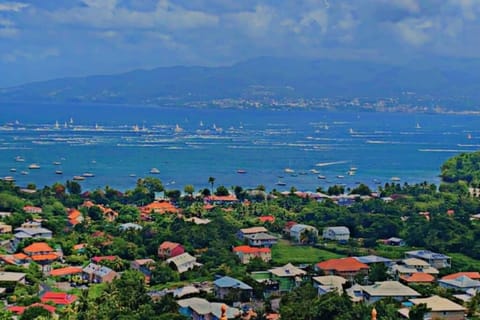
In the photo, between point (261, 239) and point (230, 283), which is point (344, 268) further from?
point (261, 239)

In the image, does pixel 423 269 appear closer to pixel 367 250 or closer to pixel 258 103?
pixel 367 250

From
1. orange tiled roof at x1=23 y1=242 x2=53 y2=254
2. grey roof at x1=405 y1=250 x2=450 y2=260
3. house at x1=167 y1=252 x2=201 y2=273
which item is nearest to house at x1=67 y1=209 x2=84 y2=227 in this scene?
orange tiled roof at x1=23 y1=242 x2=53 y2=254

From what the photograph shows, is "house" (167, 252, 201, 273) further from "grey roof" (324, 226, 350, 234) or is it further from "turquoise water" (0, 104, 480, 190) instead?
"turquoise water" (0, 104, 480, 190)

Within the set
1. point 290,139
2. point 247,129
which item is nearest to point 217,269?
point 290,139

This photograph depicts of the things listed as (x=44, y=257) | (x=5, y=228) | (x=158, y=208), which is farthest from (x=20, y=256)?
(x=158, y=208)

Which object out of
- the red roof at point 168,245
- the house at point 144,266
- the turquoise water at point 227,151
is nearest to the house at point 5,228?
the red roof at point 168,245

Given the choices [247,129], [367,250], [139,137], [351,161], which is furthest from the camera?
[247,129]
